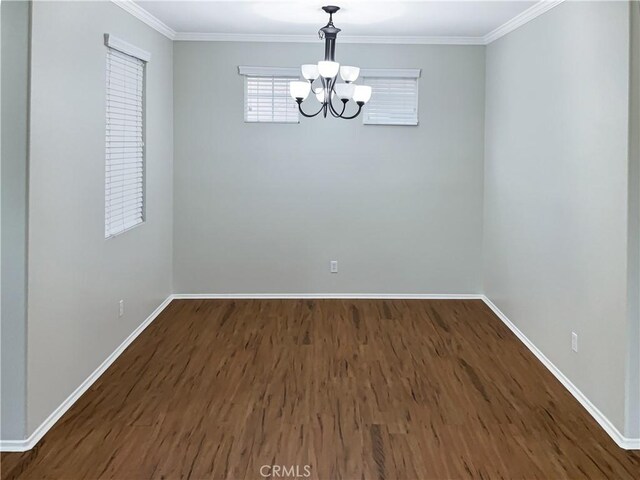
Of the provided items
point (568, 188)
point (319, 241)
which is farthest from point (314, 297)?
point (568, 188)

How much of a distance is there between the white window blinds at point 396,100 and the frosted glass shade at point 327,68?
192cm

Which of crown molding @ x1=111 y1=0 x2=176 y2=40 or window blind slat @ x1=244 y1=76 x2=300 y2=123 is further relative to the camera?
window blind slat @ x1=244 y1=76 x2=300 y2=123

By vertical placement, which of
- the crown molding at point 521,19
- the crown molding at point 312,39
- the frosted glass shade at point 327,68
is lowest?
the frosted glass shade at point 327,68

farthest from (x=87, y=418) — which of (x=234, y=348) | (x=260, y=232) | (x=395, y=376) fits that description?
(x=260, y=232)

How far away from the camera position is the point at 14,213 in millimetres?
3178

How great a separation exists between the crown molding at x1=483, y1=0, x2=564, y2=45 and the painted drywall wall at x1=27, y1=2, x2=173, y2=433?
3.05 meters

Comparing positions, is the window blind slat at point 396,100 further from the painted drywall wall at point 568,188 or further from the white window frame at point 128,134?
the white window frame at point 128,134

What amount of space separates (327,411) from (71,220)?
1.88 meters

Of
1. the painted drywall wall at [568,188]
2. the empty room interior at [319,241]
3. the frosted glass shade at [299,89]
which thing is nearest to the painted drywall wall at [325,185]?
the empty room interior at [319,241]

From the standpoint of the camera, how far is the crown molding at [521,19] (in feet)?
15.1

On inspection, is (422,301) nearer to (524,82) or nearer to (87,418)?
(524,82)

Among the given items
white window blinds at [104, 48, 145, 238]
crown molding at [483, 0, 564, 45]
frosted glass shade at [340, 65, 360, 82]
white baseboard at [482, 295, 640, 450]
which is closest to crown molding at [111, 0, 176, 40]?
white window blinds at [104, 48, 145, 238]

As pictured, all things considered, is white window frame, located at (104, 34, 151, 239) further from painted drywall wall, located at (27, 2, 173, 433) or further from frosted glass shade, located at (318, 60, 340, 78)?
frosted glass shade, located at (318, 60, 340, 78)

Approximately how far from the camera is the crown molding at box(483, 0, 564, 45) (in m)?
4.59
